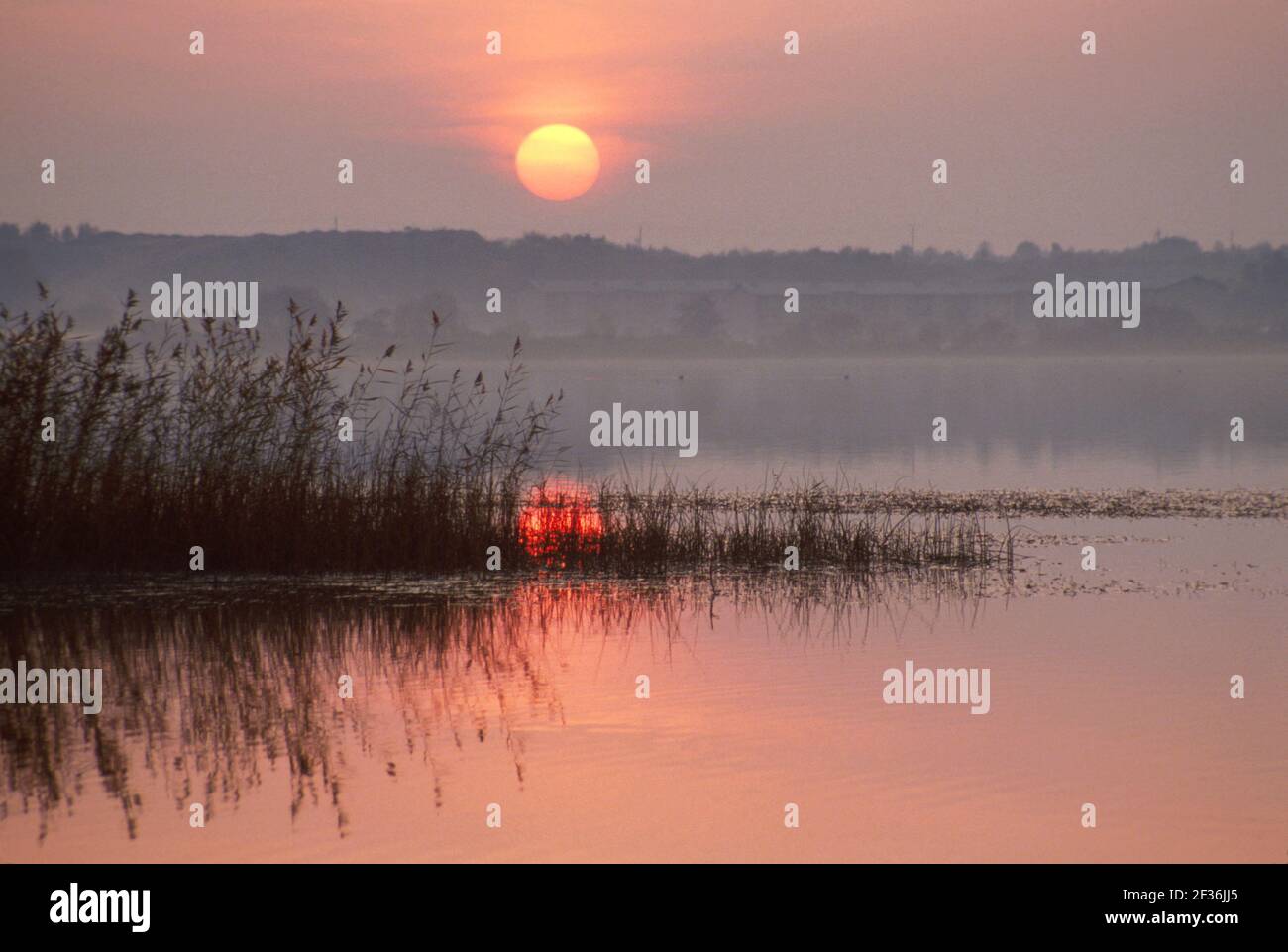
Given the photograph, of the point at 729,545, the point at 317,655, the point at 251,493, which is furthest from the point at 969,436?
the point at 317,655

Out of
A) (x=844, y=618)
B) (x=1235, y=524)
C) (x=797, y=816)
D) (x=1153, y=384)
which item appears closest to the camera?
(x=797, y=816)

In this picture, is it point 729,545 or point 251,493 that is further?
point 729,545

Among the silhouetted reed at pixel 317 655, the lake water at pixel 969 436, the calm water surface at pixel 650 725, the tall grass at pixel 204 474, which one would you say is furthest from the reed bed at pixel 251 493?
the lake water at pixel 969 436

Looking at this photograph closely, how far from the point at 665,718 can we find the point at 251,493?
6.97m

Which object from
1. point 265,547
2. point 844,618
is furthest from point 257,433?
point 844,618

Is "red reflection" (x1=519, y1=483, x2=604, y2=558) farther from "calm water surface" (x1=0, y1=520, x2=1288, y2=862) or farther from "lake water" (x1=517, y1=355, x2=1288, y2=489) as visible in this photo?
"lake water" (x1=517, y1=355, x2=1288, y2=489)

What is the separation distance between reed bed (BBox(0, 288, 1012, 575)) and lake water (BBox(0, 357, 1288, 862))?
653mm

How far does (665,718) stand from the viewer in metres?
10.4

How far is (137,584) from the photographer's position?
1480 centimetres

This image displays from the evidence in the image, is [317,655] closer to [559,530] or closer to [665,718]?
[665,718]

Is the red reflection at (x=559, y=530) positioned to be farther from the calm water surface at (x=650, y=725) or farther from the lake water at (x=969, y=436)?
the lake water at (x=969, y=436)

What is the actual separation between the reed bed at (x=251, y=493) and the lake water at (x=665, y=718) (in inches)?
25.7

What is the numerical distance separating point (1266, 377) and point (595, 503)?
8828 centimetres
